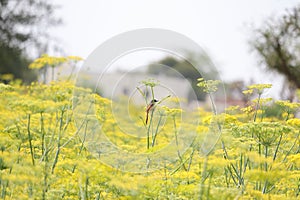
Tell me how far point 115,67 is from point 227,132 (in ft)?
3.90

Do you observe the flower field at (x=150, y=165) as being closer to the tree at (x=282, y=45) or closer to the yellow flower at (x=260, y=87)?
the yellow flower at (x=260, y=87)

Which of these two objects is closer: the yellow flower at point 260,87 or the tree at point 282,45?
the yellow flower at point 260,87

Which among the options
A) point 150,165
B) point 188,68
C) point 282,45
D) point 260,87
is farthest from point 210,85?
point 282,45

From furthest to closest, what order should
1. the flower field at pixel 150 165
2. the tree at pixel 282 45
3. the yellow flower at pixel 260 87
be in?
the tree at pixel 282 45, the yellow flower at pixel 260 87, the flower field at pixel 150 165

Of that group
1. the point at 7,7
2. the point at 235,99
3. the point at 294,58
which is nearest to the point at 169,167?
the point at 235,99

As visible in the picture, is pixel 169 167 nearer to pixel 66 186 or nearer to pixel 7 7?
pixel 66 186

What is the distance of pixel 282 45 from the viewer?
15.6 meters

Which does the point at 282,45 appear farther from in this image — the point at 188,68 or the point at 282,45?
the point at 188,68

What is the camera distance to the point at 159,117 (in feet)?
13.6

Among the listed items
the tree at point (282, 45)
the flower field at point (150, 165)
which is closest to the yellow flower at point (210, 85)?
the flower field at point (150, 165)

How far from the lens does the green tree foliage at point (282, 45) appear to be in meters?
15.1

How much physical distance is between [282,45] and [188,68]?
12367 mm

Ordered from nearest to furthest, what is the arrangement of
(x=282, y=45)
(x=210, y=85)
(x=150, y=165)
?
1. (x=210, y=85)
2. (x=150, y=165)
3. (x=282, y=45)

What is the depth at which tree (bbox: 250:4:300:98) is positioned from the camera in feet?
49.4
